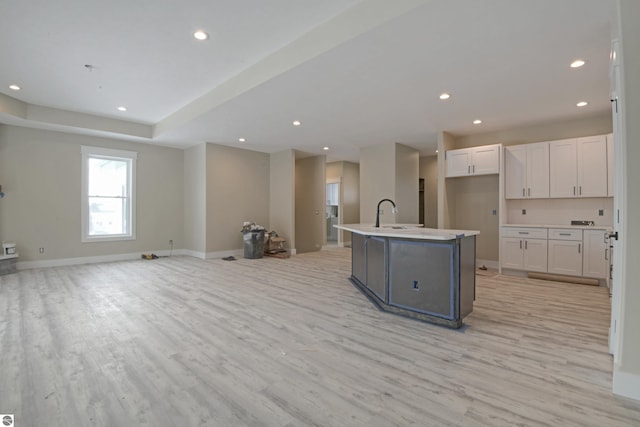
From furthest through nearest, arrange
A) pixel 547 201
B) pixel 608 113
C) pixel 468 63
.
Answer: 1. pixel 547 201
2. pixel 608 113
3. pixel 468 63

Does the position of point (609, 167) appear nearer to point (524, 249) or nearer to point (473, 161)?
point (524, 249)

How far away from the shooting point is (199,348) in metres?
2.52

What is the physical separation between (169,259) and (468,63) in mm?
7003

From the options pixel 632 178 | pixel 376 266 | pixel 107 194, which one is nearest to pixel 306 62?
pixel 376 266

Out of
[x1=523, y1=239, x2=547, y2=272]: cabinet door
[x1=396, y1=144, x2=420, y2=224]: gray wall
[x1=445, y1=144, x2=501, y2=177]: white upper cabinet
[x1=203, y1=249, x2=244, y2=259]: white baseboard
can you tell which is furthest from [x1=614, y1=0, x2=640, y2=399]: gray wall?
[x1=203, y1=249, x2=244, y2=259]: white baseboard

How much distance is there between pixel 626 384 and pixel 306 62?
3651 mm

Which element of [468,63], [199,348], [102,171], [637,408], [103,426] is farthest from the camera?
[102,171]

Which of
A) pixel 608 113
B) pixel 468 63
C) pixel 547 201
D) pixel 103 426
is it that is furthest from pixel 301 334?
pixel 608 113

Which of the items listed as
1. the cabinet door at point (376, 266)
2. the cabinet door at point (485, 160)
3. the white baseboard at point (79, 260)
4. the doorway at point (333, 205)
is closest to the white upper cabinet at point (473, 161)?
the cabinet door at point (485, 160)

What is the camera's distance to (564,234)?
4.92 m

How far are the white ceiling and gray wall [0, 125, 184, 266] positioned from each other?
470 mm

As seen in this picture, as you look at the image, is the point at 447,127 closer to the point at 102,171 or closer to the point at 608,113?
the point at 608,113

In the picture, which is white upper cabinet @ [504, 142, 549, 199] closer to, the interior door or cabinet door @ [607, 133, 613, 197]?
cabinet door @ [607, 133, 613, 197]

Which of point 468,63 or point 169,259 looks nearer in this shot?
point 468,63
